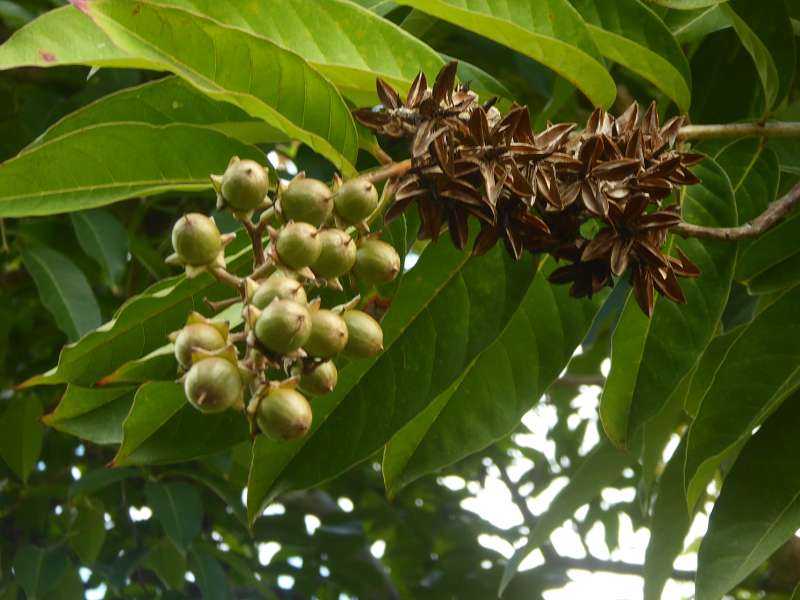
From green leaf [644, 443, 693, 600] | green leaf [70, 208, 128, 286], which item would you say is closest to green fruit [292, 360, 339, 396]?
green leaf [644, 443, 693, 600]

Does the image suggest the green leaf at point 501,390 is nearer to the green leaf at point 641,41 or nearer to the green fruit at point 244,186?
the green leaf at point 641,41

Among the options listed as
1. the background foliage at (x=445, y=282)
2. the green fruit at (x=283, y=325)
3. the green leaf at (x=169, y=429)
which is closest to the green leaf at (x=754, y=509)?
the background foliage at (x=445, y=282)

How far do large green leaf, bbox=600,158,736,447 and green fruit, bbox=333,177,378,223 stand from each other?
39 centimetres

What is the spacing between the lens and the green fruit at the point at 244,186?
81 cm

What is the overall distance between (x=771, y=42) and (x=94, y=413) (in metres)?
0.88

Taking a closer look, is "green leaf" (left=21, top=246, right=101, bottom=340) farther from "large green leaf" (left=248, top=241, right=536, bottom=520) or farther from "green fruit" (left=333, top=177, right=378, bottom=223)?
"green fruit" (left=333, top=177, right=378, bottom=223)

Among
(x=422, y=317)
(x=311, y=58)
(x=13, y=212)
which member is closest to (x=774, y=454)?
(x=422, y=317)

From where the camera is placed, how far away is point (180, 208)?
2.38m

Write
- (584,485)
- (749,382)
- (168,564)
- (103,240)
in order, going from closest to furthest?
(749,382), (584,485), (103,240), (168,564)

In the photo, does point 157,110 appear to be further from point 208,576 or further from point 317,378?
point 208,576

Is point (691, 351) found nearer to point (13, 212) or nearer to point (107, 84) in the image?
point (13, 212)

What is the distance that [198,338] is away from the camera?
2.50 feet

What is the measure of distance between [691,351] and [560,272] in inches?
7.4

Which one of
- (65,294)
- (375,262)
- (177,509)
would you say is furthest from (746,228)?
(177,509)
